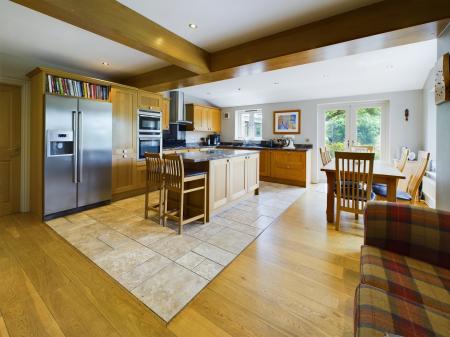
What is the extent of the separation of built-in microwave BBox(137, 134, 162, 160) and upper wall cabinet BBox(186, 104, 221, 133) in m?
1.73

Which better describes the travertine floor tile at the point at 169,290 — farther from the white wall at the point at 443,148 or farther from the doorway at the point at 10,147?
the doorway at the point at 10,147

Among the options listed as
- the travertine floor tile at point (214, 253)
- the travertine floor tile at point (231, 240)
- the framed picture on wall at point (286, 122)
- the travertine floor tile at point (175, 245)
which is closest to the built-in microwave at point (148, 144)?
the travertine floor tile at point (175, 245)

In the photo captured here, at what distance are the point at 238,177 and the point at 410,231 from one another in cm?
250

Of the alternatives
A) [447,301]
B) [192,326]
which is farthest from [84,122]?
[447,301]

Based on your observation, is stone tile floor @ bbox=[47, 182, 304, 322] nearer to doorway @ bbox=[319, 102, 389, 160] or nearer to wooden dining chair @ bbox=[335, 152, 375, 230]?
wooden dining chair @ bbox=[335, 152, 375, 230]

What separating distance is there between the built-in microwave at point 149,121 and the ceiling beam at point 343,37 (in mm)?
1646

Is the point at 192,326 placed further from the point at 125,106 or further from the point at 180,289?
the point at 125,106

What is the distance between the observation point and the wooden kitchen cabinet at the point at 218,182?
3008mm

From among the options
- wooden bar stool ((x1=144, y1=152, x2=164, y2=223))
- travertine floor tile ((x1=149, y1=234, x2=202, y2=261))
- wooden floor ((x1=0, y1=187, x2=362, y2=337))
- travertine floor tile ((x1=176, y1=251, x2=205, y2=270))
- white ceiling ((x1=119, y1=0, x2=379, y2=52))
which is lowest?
wooden floor ((x1=0, y1=187, x2=362, y2=337))

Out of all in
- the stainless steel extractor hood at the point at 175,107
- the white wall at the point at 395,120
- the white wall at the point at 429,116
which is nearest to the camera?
the white wall at the point at 429,116

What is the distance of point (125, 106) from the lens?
3.87 metres

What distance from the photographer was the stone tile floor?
1.66 metres

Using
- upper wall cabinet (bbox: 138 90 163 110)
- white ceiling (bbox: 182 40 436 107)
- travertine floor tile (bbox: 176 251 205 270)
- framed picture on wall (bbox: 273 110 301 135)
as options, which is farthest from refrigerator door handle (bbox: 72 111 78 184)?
framed picture on wall (bbox: 273 110 301 135)

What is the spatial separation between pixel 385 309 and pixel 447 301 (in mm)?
331
